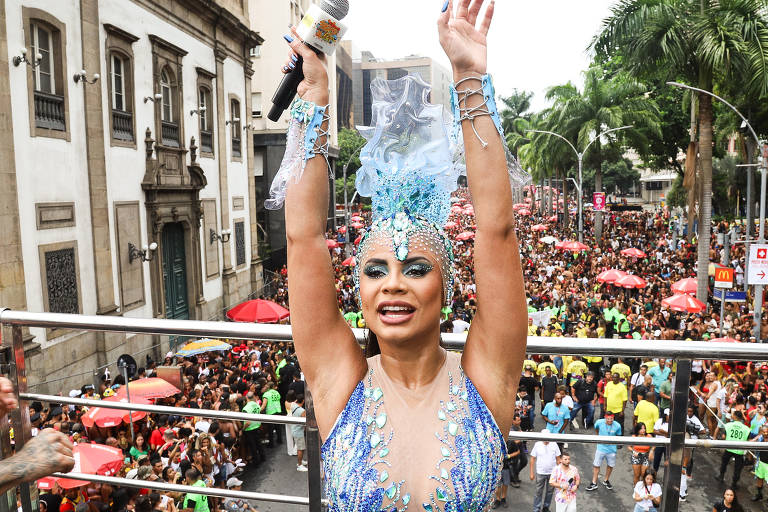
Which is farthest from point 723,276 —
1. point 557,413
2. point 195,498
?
point 195,498

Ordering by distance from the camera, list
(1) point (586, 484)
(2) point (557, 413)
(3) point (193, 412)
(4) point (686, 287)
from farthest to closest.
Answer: (4) point (686, 287), (2) point (557, 413), (1) point (586, 484), (3) point (193, 412)

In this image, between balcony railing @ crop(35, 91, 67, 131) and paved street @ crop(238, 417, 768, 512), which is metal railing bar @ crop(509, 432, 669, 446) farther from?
balcony railing @ crop(35, 91, 67, 131)

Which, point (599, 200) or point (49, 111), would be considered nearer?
point (49, 111)

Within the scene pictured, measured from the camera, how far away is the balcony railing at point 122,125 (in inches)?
632

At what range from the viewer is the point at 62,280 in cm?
1371

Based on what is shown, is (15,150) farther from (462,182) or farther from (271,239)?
(271,239)

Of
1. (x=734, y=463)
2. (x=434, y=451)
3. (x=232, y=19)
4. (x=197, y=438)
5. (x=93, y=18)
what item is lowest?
(x=734, y=463)

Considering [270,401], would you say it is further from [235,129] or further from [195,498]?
[235,129]

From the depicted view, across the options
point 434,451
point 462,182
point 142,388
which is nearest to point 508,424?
point 434,451

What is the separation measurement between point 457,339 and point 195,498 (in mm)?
5697

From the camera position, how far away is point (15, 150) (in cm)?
1213

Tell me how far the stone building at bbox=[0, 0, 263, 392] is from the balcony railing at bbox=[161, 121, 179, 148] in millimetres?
41

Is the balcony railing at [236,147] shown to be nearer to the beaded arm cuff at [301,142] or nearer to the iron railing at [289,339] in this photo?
the iron railing at [289,339]

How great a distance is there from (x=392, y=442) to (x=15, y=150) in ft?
41.6
